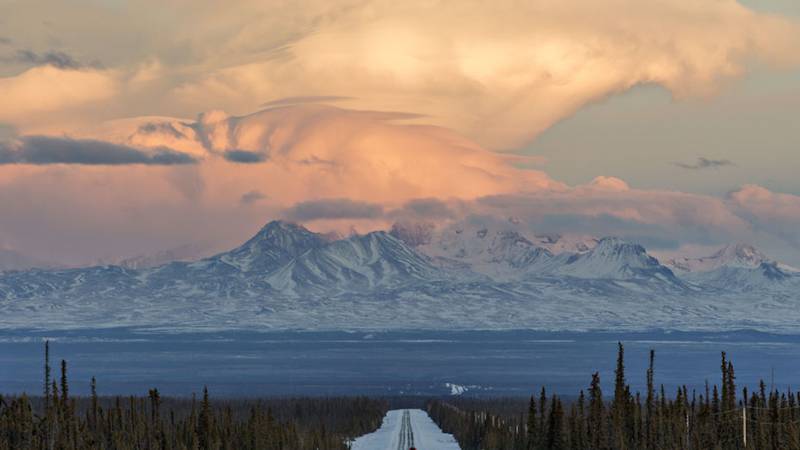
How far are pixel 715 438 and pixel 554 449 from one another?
48.3 feet

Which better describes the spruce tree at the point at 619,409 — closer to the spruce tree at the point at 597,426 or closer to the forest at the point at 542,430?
the forest at the point at 542,430

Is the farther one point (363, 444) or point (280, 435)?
point (363, 444)

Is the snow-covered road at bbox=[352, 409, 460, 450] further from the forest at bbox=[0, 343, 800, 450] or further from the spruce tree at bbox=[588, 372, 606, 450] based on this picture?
the spruce tree at bbox=[588, 372, 606, 450]

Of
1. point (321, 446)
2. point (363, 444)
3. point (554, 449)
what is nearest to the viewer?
point (554, 449)

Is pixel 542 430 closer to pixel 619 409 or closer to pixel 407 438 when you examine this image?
pixel 619 409

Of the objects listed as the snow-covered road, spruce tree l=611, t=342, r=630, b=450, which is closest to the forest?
spruce tree l=611, t=342, r=630, b=450

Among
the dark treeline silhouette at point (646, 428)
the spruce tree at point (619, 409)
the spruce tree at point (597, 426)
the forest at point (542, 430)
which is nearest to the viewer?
the spruce tree at point (619, 409)

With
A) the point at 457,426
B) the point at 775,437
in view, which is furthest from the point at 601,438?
the point at 457,426

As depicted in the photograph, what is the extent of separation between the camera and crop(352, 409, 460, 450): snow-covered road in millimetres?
131250

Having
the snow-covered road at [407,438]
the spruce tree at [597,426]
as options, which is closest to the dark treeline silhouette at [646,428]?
the spruce tree at [597,426]

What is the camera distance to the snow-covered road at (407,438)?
131m

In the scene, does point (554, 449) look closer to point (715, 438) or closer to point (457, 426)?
point (715, 438)

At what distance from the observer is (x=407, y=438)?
14338 cm

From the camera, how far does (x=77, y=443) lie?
11319 cm
